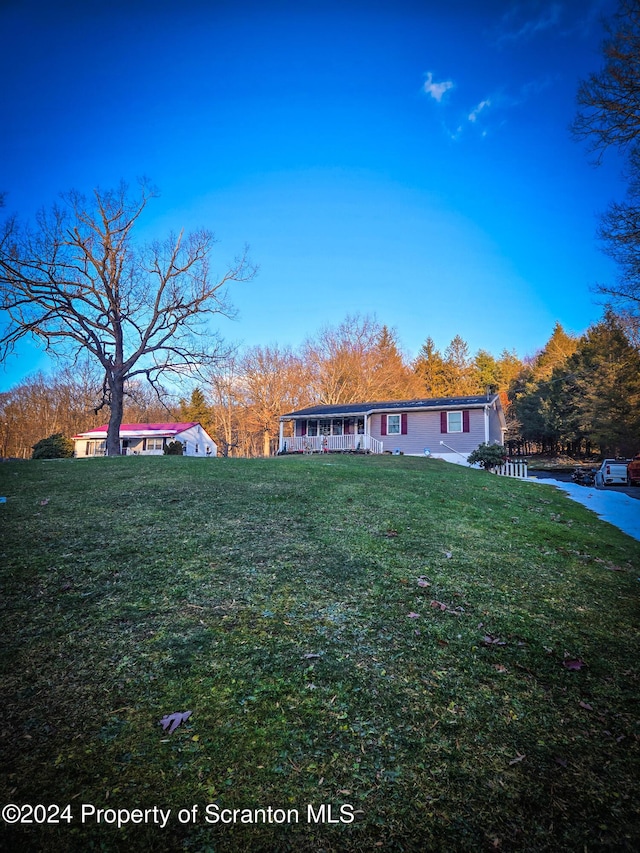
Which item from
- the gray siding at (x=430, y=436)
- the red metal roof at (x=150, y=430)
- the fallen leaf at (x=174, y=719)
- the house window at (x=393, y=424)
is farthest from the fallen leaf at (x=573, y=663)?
the red metal roof at (x=150, y=430)

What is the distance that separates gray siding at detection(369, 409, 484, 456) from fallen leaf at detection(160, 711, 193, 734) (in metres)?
22.4

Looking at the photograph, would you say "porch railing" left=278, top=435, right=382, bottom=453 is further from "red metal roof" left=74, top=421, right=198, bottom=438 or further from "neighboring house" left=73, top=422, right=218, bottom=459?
"red metal roof" left=74, top=421, right=198, bottom=438

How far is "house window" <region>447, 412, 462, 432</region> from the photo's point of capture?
23109 millimetres

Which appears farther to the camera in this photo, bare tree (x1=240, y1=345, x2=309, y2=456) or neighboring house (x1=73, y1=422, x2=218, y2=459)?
neighboring house (x1=73, y1=422, x2=218, y2=459)

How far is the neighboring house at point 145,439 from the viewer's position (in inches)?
1531

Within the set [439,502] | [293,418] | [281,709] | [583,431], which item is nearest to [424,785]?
[281,709]

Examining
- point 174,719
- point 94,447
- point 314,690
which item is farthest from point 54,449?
point 314,690

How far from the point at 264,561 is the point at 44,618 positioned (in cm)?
196

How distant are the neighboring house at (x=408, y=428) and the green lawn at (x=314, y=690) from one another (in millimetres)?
18097

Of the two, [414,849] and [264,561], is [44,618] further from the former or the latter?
[414,849]

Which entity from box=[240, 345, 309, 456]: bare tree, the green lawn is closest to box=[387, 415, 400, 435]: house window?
box=[240, 345, 309, 456]: bare tree

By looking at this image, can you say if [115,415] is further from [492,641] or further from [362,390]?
[362,390]

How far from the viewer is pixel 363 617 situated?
3312 millimetres

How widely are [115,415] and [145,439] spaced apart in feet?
72.5
